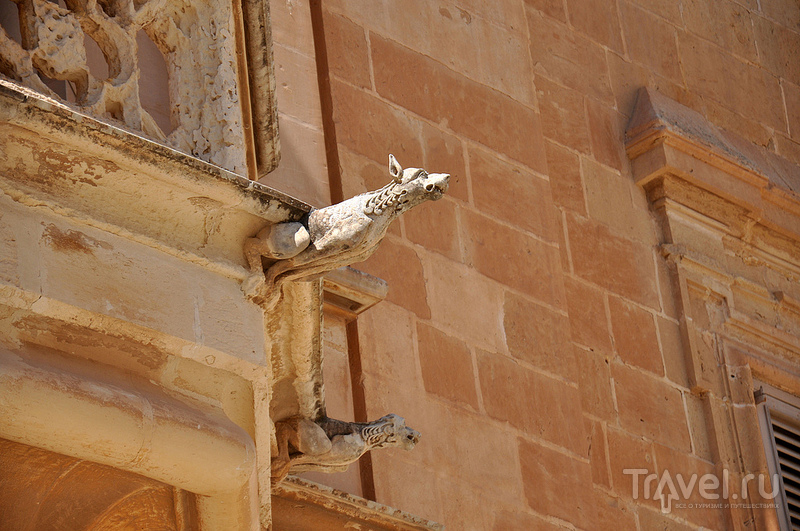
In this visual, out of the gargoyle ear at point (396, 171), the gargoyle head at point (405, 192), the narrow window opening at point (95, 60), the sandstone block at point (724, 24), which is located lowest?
the gargoyle head at point (405, 192)

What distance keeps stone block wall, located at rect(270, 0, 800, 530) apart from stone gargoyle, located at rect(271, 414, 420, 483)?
37.7 inches

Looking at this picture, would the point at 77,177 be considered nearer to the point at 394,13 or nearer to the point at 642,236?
the point at 394,13

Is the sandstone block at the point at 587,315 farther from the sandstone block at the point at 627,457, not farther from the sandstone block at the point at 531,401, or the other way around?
the sandstone block at the point at 531,401

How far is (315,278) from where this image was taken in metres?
3.85

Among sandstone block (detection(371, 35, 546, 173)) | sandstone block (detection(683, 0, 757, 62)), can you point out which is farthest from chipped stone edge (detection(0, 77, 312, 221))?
sandstone block (detection(683, 0, 757, 62))

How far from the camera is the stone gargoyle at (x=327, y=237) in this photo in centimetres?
372

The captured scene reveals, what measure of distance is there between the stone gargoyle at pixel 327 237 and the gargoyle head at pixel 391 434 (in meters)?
0.64

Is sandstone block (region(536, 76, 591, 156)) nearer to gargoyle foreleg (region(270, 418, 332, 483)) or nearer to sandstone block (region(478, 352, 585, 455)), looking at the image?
sandstone block (region(478, 352, 585, 455))

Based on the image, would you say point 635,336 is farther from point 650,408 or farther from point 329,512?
point 329,512

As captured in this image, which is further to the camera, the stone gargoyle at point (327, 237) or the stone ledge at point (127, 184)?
the stone gargoyle at point (327, 237)

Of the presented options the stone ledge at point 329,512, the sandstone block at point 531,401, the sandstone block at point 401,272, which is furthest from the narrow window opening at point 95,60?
the sandstone block at point 531,401

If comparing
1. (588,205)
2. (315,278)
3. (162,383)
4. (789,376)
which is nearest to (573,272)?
(588,205)

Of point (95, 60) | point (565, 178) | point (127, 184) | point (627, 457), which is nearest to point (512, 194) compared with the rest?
point (565, 178)

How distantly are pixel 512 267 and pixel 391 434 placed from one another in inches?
83.9
